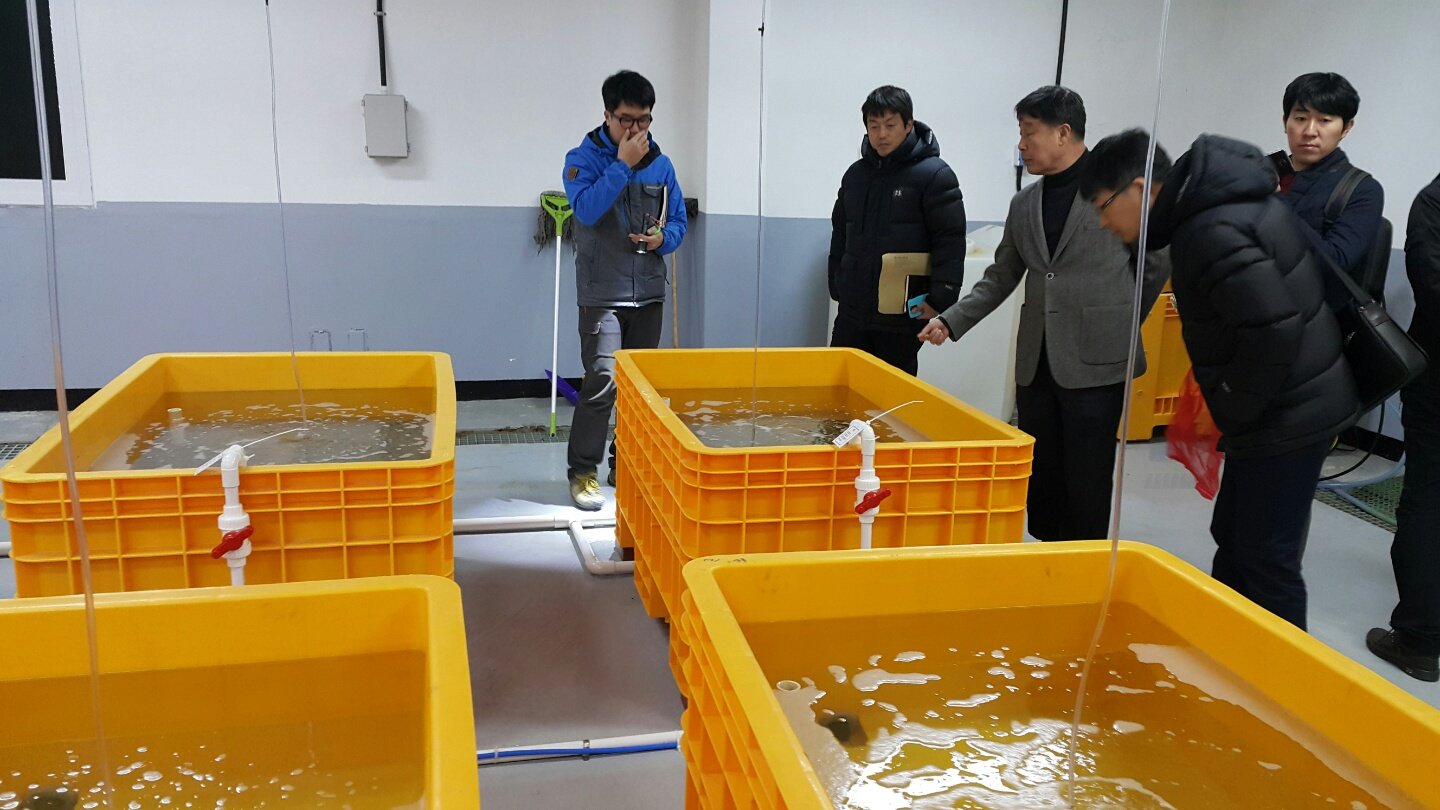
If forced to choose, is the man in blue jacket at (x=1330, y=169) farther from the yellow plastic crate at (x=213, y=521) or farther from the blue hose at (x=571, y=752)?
the yellow plastic crate at (x=213, y=521)

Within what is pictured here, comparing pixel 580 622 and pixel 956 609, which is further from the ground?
pixel 956 609

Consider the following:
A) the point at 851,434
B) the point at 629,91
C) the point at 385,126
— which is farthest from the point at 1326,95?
the point at 385,126

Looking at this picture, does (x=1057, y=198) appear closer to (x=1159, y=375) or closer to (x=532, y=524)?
(x=532, y=524)

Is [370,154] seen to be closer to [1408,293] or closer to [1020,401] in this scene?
[1020,401]

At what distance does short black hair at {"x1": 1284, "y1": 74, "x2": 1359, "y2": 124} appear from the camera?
2324 mm

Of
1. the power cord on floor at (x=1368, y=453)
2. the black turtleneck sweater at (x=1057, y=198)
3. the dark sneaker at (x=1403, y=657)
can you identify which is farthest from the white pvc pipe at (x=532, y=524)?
the power cord on floor at (x=1368, y=453)

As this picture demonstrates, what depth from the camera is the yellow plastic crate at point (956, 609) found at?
91 centimetres

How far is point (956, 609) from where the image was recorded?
1.32 meters

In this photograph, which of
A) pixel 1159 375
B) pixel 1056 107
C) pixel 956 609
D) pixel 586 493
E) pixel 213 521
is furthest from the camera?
pixel 1159 375

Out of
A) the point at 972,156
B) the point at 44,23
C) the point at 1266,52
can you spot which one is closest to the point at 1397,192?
the point at 1266,52

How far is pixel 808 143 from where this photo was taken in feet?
14.9

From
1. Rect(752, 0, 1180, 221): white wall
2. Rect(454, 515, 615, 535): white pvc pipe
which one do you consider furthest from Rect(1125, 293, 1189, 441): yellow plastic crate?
Rect(454, 515, 615, 535): white pvc pipe

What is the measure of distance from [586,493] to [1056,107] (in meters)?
1.90

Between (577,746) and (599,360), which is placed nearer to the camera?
(577,746)
